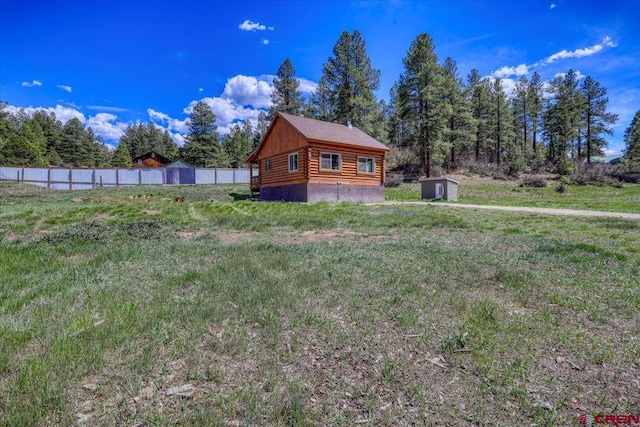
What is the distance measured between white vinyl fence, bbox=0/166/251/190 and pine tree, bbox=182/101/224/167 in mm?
13263

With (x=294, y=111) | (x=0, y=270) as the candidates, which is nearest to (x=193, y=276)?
(x=0, y=270)

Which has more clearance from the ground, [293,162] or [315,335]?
[293,162]

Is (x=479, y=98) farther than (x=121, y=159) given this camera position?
No

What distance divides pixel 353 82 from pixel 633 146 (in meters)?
37.8

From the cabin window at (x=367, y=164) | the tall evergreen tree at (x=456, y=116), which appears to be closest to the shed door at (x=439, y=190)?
Result: the cabin window at (x=367, y=164)

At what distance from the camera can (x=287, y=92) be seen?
37.4 meters

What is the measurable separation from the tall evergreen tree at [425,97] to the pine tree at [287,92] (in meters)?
13.2

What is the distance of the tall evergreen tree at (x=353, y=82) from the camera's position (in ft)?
101

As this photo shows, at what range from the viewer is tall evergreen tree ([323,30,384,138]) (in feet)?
101

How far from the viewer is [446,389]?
2.27m

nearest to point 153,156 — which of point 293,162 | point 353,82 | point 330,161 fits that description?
point 353,82

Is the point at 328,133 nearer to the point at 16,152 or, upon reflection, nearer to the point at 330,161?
the point at 330,161

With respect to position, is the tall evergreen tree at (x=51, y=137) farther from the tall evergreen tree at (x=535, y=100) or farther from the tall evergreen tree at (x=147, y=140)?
the tall evergreen tree at (x=535, y=100)

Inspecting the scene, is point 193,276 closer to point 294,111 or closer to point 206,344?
point 206,344
